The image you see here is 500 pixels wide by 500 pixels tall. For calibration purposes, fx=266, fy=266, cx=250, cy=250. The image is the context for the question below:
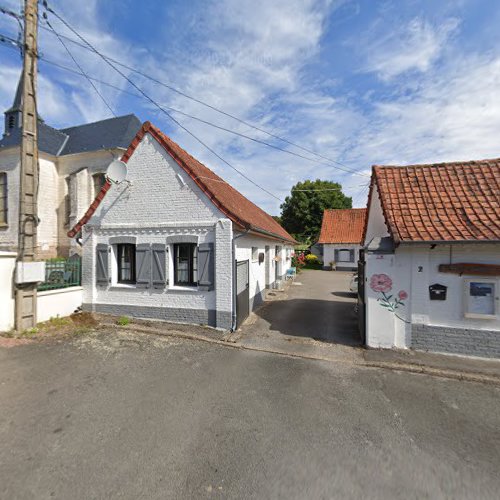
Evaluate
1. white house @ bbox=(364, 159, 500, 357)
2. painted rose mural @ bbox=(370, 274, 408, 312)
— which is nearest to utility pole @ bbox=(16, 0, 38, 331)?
white house @ bbox=(364, 159, 500, 357)

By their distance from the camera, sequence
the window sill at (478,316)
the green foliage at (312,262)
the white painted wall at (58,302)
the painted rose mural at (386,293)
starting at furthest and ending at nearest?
the green foliage at (312,262), the white painted wall at (58,302), the painted rose mural at (386,293), the window sill at (478,316)

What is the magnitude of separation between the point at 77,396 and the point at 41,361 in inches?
82.2

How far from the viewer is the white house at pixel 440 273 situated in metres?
5.88

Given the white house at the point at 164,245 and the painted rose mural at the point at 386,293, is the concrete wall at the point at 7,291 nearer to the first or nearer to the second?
the white house at the point at 164,245

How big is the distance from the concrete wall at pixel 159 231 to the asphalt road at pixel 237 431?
243cm

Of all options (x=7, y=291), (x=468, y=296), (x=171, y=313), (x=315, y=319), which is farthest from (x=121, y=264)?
(x=468, y=296)

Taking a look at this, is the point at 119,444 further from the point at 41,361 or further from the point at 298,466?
the point at 41,361

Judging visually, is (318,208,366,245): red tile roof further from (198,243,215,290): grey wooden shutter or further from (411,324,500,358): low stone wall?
(198,243,215,290): grey wooden shutter

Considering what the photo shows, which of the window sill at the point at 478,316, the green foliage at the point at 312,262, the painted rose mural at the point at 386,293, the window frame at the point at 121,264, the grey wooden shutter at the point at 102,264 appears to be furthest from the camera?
the green foliage at the point at 312,262

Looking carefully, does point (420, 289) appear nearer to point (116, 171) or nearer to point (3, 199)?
point (116, 171)

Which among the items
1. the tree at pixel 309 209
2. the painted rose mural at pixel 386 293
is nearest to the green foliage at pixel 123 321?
the painted rose mural at pixel 386 293

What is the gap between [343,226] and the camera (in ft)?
99.3

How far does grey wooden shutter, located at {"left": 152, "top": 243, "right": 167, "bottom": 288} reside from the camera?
8336 millimetres

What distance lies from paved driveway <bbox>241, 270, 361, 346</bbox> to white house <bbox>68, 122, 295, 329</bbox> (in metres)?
0.91
